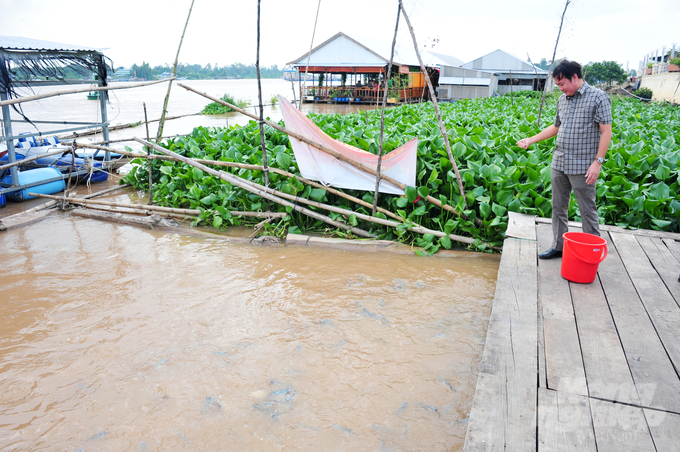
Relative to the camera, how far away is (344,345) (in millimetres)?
3250

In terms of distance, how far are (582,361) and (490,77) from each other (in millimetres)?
31143

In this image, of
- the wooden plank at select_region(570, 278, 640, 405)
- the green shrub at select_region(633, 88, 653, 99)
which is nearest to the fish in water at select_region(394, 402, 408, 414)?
the wooden plank at select_region(570, 278, 640, 405)

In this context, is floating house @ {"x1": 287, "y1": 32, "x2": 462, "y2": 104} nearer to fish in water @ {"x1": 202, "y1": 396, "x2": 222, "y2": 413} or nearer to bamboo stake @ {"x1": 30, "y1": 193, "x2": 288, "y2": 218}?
bamboo stake @ {"x1": 30, "y1": 193, "x2": 288, "y2": 218}

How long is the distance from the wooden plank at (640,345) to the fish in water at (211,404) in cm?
214

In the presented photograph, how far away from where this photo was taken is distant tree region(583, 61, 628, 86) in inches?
1655

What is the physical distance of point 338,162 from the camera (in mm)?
5176

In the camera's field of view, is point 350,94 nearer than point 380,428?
No

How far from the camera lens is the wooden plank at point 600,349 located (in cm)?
188

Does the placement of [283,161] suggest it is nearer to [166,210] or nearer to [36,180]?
[166,210]

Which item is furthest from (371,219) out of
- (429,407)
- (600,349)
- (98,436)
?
(98,436)

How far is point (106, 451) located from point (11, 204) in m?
6.32

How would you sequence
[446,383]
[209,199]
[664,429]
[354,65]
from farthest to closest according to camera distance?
[354,65], [209,199], [446,383], [664,429]

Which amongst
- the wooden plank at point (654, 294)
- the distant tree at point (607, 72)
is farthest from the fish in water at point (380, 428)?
the distant tree at point (607, 72)

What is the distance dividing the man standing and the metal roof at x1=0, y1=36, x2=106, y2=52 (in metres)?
6.89
